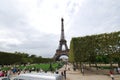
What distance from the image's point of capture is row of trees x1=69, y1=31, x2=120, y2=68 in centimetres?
4148

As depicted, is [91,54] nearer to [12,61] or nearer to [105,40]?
[105,40]

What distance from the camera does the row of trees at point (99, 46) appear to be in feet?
136

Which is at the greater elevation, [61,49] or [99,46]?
[61,49]

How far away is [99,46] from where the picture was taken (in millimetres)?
43562

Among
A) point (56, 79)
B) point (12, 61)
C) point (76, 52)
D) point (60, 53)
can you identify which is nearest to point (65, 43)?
point (60, 53)

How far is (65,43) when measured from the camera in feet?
415

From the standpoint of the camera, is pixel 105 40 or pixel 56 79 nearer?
pixel 56 79

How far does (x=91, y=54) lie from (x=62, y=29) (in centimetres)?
8854

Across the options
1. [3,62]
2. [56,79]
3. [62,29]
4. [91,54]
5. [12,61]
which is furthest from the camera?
[62,29]

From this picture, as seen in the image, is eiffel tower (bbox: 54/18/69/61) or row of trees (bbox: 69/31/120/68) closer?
row of trees (bbox: 69/31/120/68)

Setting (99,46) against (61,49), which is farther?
(61,49)

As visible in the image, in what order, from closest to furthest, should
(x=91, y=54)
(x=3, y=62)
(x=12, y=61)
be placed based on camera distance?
1. (x=91, y=54)
2. (x=3, y=62)
3. (x=12, y=61)

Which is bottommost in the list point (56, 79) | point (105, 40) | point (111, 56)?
point (56, 79)

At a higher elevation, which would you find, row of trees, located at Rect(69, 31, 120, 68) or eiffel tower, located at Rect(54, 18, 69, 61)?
eiffel tower, located at Rect(54, 18, 69, 61)
